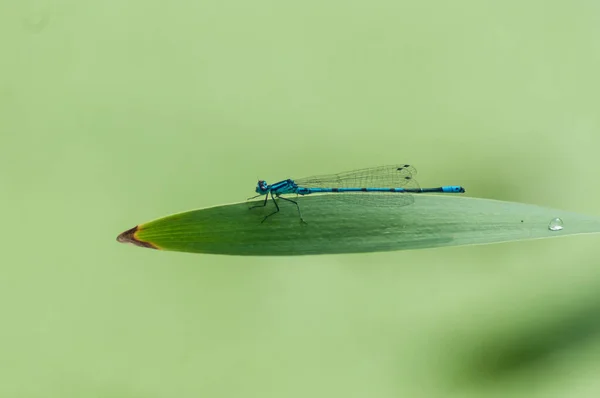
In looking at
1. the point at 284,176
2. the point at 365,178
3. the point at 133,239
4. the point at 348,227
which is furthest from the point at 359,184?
the point at 133,239

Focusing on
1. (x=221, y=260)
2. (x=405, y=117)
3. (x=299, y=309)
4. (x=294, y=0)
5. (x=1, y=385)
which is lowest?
(x=1, y=385)

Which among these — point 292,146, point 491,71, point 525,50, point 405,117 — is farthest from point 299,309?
point 525,50

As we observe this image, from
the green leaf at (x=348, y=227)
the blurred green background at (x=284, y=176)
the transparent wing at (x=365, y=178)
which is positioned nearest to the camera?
the green leaf at (x=348, y=227)

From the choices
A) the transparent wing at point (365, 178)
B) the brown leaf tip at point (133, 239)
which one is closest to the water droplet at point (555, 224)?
the transparent wing at point (365, 178)

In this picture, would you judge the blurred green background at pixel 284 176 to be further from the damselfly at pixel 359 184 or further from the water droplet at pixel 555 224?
the water droplet at pixel 555 224

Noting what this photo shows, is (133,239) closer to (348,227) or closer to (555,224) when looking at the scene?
(348,227)

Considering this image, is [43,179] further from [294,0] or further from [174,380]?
[294,0]

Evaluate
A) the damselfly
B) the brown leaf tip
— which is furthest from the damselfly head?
the brown leaf tip
